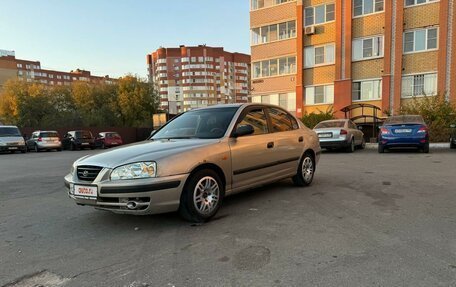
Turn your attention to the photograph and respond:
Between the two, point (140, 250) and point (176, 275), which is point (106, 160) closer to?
point (140, 250)

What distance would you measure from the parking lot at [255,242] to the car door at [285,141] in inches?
21.0

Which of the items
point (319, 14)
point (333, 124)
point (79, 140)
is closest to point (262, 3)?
point (319, 14)

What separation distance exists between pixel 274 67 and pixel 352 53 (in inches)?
261

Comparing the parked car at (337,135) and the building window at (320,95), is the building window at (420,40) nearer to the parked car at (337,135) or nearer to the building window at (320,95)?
the building window at (320,95)

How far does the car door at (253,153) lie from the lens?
510cm

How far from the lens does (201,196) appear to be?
4.55 m

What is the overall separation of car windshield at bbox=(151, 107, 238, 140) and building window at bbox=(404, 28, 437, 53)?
909 inches

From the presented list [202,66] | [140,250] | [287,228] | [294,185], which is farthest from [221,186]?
[202,66]

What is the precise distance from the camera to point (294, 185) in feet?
22.9

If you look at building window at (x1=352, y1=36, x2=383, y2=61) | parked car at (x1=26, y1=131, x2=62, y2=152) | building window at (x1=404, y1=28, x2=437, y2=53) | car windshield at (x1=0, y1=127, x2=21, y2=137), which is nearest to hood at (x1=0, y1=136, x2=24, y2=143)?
car windshield at (x1=0, y1=127, x2=21, y2=137)

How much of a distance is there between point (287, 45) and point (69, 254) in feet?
89.3

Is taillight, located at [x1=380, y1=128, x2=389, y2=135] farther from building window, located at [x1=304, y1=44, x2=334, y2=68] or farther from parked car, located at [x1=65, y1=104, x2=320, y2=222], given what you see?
building window, located at [x1=304, y1=44, x2=334, y2=68]

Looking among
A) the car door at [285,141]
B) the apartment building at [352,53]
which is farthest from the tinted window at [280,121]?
the apartment building at [352,53]

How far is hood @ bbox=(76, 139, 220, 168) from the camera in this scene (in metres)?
4.19
